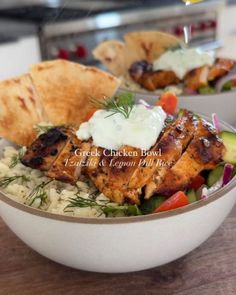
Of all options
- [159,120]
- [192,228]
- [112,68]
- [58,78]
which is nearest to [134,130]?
[159,120]

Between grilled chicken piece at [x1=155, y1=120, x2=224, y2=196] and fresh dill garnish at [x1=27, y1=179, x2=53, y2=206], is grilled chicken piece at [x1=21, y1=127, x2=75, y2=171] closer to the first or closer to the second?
fresh dill garnish at [x1=27, y1=179, x2=53, y2=206]

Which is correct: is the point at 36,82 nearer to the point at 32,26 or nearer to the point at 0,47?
the point at 0,47

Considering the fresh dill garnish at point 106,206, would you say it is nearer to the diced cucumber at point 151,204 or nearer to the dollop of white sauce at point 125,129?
the diced cucumber at point 151,204

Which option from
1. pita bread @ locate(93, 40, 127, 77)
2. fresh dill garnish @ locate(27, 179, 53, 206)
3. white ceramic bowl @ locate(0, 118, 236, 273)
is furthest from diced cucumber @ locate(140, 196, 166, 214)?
pita bread @ locate(93, 40, 127, 77)

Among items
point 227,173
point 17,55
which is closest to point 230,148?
point 227,173

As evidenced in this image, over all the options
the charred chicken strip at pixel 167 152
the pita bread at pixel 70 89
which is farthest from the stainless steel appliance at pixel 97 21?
the charred chicken strip at pixel 167 152
